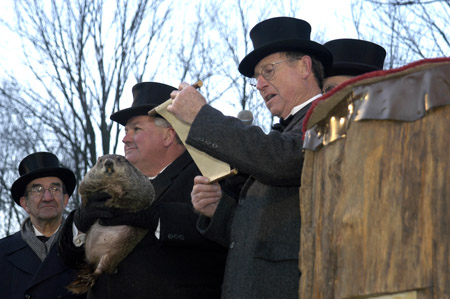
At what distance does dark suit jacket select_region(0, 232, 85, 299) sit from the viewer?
17.4 ft

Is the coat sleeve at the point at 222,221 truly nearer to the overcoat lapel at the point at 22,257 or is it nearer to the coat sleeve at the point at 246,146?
the coat sleeve at the point at 246,146

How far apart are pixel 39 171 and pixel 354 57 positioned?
3.29m

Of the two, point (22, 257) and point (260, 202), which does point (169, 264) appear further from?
point (22, 257)

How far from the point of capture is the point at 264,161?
3090 millimetres

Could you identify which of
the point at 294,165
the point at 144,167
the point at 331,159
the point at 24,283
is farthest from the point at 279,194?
the point at 24,283

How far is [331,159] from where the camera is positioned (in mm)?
2365

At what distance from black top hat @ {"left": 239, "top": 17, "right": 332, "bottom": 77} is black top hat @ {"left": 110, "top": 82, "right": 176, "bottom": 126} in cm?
145

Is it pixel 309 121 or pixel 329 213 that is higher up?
pixel 309 121

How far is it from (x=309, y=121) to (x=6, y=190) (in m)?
18.7

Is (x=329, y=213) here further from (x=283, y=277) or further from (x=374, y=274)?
(x=283, y=277)

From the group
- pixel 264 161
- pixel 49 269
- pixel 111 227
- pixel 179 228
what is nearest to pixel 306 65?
pixel 264 161

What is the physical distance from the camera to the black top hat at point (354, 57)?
4.80 metres

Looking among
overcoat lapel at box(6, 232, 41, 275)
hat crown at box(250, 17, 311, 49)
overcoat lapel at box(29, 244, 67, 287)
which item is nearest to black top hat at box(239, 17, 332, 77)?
hat crown at box(250, 17, 311, 49)

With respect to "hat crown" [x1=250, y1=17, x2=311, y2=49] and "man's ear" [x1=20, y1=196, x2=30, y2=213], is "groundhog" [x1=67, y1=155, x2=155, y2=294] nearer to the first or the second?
"hat crown" [x1=250, y1=17, x2=311, y2=49]
